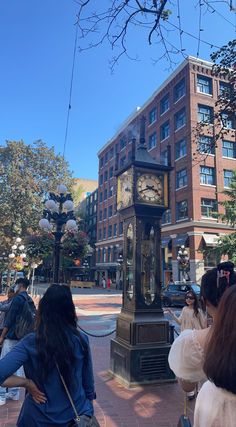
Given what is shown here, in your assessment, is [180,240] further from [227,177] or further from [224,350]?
[224,350]

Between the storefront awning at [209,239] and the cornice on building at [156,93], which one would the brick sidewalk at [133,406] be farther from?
the cornice on building at [156,93]

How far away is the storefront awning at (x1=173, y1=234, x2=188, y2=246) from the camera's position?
2846 centimetres

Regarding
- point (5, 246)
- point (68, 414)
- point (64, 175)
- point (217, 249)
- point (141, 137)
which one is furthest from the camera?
point (64, 175)

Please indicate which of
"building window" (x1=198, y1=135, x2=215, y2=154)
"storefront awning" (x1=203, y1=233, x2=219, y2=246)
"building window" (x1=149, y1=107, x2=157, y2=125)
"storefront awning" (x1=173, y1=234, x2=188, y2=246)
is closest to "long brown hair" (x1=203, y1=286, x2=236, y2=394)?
"building window" (x1=198, y1=135, x2=215, y2=154)

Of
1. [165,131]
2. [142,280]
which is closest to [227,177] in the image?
[165,131]

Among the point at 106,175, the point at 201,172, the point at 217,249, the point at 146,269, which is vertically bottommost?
the point at 146,269

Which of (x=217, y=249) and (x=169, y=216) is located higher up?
(x=169, y=216)

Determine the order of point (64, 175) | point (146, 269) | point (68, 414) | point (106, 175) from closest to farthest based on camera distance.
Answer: point (68, 414)
point (146, 269)
point (64, 175)
point (106, 175)

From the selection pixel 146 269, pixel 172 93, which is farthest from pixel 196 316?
pixel 172 93

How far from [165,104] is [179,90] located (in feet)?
8.86

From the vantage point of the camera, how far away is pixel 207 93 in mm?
30391

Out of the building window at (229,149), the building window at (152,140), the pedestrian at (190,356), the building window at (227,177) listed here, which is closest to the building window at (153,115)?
the building window at (152,140)

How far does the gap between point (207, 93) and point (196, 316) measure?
1159 inches

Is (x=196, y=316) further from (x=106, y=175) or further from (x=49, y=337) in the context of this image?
(x=106, y=175)
